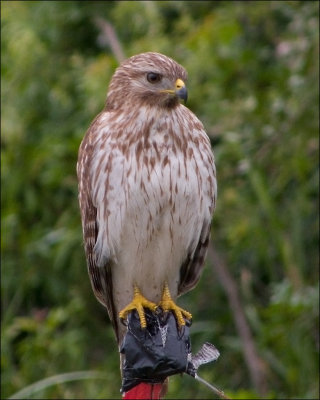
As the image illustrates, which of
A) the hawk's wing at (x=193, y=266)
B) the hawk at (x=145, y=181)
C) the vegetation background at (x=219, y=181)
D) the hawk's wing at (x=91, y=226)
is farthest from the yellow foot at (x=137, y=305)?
the vegetation background at (x=219, y=181)

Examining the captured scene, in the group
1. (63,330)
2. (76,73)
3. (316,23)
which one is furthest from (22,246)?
(316,23)

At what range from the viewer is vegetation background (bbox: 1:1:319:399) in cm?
720

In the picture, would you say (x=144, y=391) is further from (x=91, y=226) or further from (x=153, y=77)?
(x=153, y=77)

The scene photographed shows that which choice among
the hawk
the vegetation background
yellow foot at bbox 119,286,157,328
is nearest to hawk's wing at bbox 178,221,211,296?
the hawk

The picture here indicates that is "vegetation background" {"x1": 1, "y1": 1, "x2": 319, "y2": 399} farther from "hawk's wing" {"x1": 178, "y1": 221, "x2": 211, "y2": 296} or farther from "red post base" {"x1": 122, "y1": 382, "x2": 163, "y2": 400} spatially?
"red post base" {"x1": 122, "y1": 382, "x2": 163, "y2": 400}

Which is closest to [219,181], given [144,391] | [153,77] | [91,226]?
[91,226]

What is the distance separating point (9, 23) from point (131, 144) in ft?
8.50

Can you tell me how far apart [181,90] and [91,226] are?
0.75 metres

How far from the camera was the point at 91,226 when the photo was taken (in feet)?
18.0

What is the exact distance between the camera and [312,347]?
714cm

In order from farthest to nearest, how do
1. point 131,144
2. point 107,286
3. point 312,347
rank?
1. point 312,347
2. point 107,286
3. point 131,144

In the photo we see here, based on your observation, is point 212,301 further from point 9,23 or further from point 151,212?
point 151,212

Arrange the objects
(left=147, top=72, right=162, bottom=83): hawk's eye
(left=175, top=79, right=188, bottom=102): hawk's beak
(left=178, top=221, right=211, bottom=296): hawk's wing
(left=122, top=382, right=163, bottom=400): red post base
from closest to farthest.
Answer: (left=122, top=382, right=163, bottom=400): red post base
(left=175, top=79, right=188, bottom=102): hawk's beak
(left=147, top=72, right=162, bottom=83): hawk's eye
(left=178, top=221, right=211, bottom=296): hawk's wing

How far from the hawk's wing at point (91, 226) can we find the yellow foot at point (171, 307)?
266 mm
